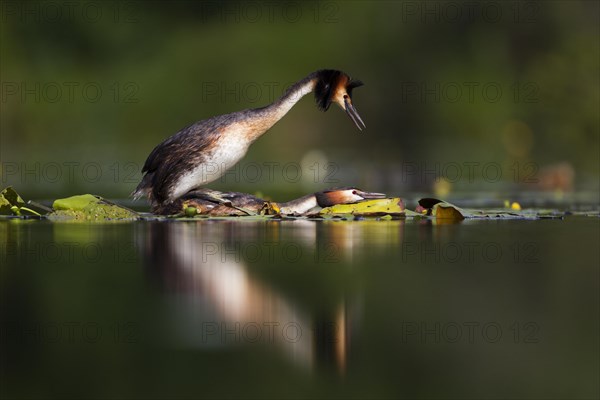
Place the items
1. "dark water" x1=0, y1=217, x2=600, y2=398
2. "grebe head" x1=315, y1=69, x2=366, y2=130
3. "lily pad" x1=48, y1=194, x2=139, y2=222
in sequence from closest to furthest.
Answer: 1. "dark water" x1=0, y1=217, x2=600, y2=398
2. "lily pad" x1=48, y1=194, x2=139, y2=222
3. "grebe head" x1=315, y1=69, x2=366, y2=130

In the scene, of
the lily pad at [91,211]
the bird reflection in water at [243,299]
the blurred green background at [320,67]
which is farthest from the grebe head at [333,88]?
the blurred green background at [320,67]

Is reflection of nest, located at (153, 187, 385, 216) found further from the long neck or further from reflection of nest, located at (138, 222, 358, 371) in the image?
reflection of nest, located at (138, 222, 358, 371)

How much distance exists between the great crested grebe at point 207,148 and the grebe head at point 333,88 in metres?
0.01

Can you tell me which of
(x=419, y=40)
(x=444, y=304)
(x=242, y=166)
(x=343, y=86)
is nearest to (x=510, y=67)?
(x=419, y=40)

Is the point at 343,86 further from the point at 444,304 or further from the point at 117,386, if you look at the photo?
the point at 117,386

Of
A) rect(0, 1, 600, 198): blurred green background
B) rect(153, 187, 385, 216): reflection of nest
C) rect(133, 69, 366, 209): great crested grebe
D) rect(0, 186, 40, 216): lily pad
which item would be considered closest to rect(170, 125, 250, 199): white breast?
rect(133, 69, 366, 209): great crested grebe

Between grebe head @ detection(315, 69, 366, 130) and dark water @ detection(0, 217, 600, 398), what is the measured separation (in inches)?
142

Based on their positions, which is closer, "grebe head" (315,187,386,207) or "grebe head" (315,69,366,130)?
"grebe head" (315,187,386,207)

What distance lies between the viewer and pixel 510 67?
39.1m

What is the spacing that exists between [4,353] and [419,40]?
121 feet

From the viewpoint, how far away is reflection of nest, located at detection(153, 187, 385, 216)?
12578 millimetres

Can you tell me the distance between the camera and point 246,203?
1274 cm

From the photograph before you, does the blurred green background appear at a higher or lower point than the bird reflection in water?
higher

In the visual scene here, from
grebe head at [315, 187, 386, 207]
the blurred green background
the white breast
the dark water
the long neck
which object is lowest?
the dark water
